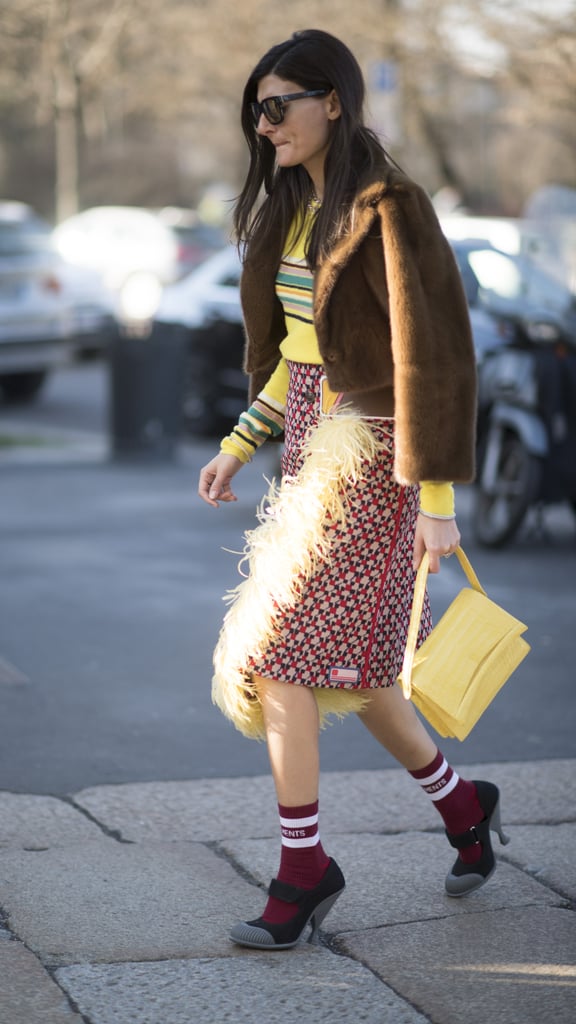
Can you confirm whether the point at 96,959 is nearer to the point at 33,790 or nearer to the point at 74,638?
the point at 33,790

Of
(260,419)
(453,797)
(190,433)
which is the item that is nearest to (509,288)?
(190,433)

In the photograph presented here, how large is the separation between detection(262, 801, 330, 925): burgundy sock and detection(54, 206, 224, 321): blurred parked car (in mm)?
19458

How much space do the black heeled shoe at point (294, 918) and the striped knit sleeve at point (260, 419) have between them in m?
0.95

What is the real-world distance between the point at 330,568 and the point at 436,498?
269mm

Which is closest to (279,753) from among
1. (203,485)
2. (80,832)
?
(203,485)

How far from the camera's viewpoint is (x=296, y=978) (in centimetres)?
315

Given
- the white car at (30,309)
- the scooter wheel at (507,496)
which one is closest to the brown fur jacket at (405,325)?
the scooter wheel at (507,496)

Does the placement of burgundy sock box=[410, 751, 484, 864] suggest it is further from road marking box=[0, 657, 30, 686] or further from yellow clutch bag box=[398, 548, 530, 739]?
road marking box=[0, 657, 30, 686]

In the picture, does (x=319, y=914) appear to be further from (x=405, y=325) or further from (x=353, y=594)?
(x=405, y=325)

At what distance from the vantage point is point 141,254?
2444 cm

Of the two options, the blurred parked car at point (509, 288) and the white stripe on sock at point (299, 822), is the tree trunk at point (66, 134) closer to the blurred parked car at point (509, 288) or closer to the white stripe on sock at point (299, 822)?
the blurred parked car at point (509, 288)

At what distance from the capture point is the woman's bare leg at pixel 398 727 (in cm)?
342

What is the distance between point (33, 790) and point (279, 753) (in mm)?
1347

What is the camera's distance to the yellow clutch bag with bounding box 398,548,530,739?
325cm
